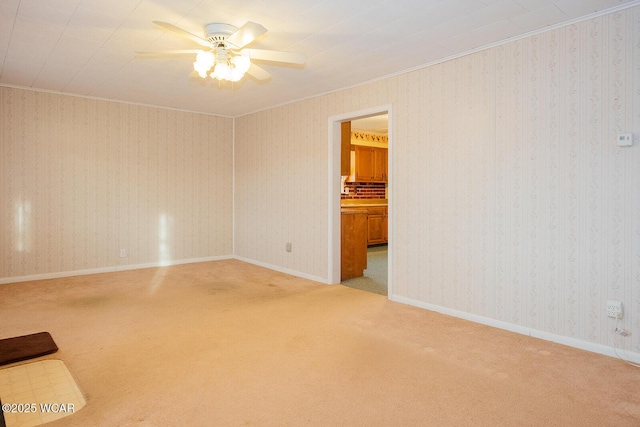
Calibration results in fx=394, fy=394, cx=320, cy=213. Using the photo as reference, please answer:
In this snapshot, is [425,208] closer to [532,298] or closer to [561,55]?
[532,298]

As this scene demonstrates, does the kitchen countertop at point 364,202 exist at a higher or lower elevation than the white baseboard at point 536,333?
higher

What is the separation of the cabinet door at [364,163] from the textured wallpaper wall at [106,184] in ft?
9.72

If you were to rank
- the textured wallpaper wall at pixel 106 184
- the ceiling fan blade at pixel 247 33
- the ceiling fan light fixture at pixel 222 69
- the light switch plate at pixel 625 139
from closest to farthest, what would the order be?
the ceiling fan blade at pixel 247 33 → the light switch plate at pixel 625 139 → the ceiling fan light fixture at pixel 222 69 → the textured wallpaper wall at pixel 106 184

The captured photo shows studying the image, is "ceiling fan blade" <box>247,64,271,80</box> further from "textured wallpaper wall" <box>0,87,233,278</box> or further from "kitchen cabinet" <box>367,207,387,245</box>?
"kitchen cabinet" <box>367,207,387,245</box>

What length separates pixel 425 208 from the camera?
4.00 meters

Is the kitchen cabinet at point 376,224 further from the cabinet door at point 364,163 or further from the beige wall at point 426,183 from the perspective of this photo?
the beige wall at point 426,183

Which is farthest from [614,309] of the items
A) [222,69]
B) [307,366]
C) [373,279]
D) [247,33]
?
A: [222,69]

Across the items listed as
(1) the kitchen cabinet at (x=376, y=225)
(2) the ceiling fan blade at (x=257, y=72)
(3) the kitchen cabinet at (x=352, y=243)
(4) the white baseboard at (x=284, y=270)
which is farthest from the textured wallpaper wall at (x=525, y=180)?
(1) the kitchen cabinet at (x=376, y=225)

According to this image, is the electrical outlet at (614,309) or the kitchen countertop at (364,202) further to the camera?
the kitchen countertop at (364,202)

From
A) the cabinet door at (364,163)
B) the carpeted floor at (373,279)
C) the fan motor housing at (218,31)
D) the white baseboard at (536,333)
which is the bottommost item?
the white baseboard at (536,333)

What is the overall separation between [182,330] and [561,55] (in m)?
3.75

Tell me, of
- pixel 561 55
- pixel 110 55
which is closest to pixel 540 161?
pixel 561 55

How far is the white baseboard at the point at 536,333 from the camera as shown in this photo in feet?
9.11

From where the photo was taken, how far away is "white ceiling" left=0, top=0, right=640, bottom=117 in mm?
2717
